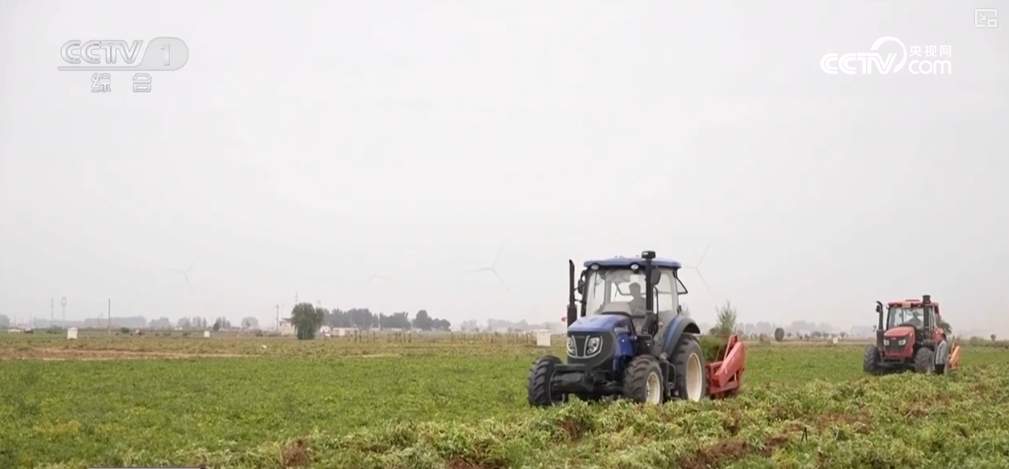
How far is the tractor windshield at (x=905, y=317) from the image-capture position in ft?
84.6

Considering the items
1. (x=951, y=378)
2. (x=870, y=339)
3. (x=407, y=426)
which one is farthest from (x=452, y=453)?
(x=870, y=339)

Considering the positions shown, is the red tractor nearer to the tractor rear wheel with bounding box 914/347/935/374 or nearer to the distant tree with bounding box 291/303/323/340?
the tractor rear wheel with bounding box 914/347/935/374

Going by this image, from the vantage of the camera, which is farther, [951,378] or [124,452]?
[951,378]

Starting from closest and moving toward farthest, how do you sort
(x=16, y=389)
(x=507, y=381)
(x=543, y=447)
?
(x=543, y=447) < (x=16, y=389) < (x=507, y=381)

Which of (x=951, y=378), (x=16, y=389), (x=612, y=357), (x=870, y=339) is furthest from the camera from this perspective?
(x=870, y=339)

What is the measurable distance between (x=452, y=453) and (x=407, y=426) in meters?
1.25

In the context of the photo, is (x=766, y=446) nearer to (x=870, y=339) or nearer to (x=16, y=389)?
(x=16, y=389)

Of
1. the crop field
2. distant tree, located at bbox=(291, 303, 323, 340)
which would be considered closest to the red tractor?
the crop field

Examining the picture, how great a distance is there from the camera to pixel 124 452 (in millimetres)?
10328

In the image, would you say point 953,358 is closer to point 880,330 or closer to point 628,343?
point 880,330

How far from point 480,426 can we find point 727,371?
22.5 ft

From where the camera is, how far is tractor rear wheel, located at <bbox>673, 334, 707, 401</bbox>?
15.1m

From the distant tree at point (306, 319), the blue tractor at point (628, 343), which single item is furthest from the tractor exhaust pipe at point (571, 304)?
the distant tree at point (306, 319)

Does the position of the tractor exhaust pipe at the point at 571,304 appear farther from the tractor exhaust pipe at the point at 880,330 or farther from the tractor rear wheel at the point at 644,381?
the tractor exhaust pipe at the point at 880,330
